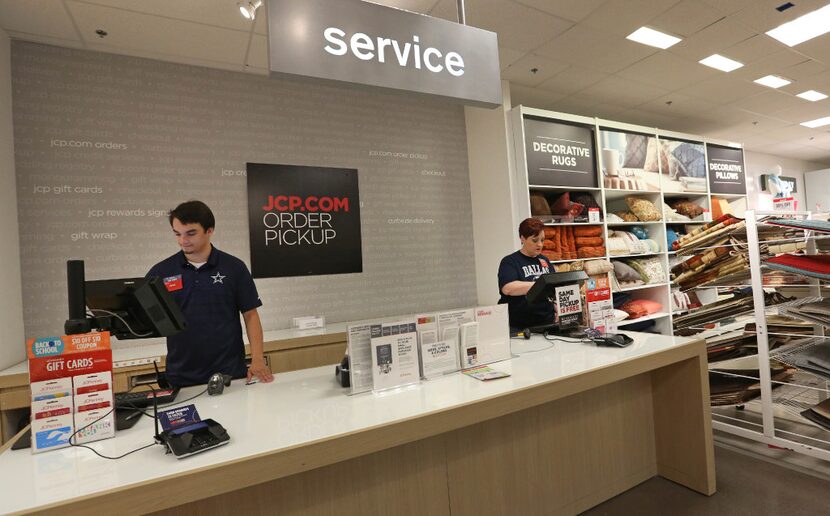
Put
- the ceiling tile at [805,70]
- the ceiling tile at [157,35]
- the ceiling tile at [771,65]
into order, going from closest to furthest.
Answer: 1. the ceiling tile at [157,35]
2. the ceiling tile at [771,65]
3. the ceiling tile at [805,70]

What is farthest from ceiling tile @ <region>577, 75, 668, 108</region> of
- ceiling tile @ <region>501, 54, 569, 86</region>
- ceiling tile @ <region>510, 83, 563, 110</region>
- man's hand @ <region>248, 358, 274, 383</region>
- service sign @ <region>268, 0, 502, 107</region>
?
man's hand @ <region>248, 358, 274, 383</region>

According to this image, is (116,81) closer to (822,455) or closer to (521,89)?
(521,89)

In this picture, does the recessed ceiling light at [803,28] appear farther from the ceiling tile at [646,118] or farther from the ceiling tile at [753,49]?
the ceiling tile at [646,118]

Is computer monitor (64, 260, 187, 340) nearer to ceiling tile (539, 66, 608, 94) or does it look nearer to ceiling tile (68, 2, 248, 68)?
ceiling tile (68, 2, 248, 68)

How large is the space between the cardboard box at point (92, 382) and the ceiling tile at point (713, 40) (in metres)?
4.66

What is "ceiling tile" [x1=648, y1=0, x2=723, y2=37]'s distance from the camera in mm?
3189

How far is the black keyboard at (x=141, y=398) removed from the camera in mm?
1544

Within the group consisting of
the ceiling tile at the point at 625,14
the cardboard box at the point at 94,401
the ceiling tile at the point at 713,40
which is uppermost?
the ceiling tile at the point at 713,40

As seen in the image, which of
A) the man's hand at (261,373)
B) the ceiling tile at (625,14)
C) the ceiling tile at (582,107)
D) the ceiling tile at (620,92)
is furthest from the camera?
the ceiling tile at (582,107)

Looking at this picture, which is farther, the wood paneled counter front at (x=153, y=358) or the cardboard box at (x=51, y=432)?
the wood paneled counter front at (x=153, y=358)

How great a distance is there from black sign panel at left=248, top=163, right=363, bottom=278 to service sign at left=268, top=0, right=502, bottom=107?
217 cm

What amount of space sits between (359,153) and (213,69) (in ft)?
4.61

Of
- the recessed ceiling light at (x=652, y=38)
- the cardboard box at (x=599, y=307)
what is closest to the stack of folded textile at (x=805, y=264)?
the cardboard box at (x=599, y=307)

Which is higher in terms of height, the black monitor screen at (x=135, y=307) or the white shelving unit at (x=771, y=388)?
the black monitor screen at (x=135, y=307)
